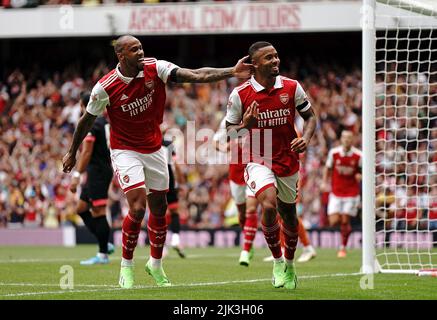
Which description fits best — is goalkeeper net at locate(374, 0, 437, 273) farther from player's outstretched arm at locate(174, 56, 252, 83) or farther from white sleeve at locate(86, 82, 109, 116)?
white sleeve at locate(86, 82, 109, 116)

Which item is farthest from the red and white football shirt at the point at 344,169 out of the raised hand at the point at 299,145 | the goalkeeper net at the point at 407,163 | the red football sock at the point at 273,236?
the raised hand at the point at 299,145

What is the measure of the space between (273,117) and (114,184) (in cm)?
1594

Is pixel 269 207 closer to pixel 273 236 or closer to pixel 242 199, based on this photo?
pixel 273 236

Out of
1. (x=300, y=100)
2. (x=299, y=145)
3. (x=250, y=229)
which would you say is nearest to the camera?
(x=299, y=145)

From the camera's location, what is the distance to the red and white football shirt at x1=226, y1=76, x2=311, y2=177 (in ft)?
31.0

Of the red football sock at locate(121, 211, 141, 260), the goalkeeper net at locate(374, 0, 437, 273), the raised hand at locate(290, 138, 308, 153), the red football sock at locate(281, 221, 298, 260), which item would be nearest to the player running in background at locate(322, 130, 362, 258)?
the goalkeeper net at locate(374, 0, 437, 273)

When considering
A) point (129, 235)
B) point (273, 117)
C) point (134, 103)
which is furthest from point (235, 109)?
point (129, 235)

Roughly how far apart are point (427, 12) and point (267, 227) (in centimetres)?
438

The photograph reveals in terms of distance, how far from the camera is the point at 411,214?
1728 cm

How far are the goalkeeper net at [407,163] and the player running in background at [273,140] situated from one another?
2.86 meters

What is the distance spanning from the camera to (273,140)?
31.6ft

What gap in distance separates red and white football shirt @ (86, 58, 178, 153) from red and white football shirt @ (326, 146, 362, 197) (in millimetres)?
8533

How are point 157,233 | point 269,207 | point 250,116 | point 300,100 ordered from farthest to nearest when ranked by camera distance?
point 157,233 → point 300,100 → point 269,207 → point 250,116

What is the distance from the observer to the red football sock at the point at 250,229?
549 inches
